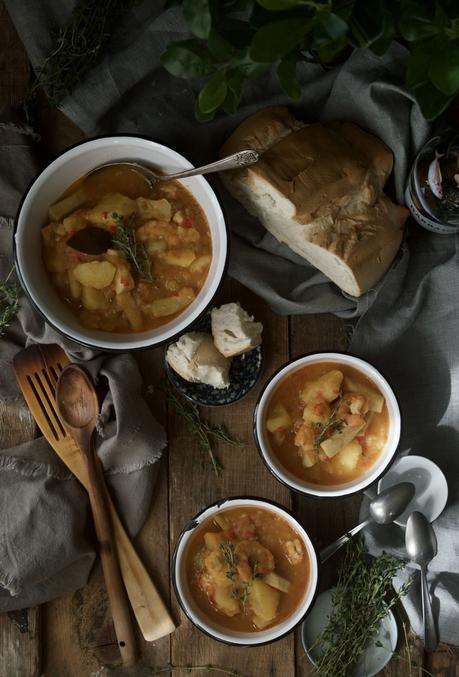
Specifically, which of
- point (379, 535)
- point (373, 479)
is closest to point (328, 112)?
point (373, 479)

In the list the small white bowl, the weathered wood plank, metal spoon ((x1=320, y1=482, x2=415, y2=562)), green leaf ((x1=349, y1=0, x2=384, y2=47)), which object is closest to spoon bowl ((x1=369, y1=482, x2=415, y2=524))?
metal spoon ((x1=320, y1=482, x2=415, y2=562))

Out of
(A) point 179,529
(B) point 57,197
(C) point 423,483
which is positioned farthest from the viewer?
(A) point 179,529

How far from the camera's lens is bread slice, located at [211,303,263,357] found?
9.41 ft

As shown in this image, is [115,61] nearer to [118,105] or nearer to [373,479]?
[118,105]

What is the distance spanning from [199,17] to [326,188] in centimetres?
98

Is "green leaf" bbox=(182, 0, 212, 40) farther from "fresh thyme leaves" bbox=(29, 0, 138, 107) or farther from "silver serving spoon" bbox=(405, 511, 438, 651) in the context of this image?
"silver serving spoon" bbox=(405, 511, 438, 651)

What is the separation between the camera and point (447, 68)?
1854 mm

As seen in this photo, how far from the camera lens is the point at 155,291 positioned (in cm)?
279

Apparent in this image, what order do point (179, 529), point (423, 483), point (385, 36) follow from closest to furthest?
point (385, 36) → point (423, 483) → point (179, 529)

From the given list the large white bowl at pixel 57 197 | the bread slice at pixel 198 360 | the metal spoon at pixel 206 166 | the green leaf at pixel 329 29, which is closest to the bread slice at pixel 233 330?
the bread slice at pixel 198 360

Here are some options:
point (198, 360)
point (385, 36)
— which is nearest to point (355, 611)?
point (198, 360)

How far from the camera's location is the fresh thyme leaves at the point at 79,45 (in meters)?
2.66

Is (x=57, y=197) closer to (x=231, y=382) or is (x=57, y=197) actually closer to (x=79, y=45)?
(x=79, y=45)

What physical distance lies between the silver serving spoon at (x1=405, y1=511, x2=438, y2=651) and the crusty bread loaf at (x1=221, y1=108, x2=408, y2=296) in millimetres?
921
